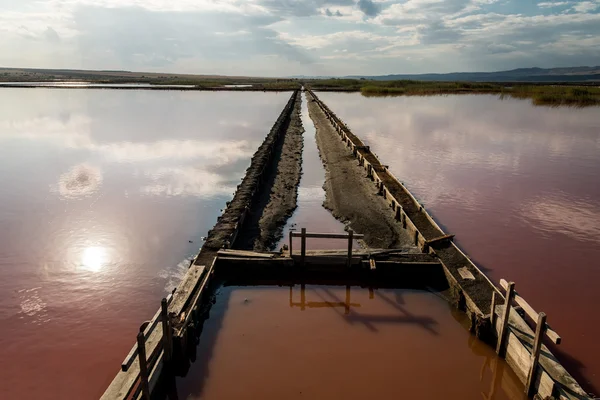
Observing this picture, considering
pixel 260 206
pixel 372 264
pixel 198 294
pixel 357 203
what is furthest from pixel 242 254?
pixel 357 203

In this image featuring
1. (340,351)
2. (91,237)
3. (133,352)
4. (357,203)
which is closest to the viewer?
(133,352)

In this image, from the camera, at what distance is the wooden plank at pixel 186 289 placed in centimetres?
752

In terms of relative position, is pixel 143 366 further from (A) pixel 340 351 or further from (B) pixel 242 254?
(B) pixel 242 254

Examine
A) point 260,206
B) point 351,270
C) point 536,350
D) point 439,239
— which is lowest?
point 351,270

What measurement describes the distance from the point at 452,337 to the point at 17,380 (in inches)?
292

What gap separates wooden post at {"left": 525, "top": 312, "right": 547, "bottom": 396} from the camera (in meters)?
5.69

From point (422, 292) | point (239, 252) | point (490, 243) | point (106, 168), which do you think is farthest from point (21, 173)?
point (490, 243)

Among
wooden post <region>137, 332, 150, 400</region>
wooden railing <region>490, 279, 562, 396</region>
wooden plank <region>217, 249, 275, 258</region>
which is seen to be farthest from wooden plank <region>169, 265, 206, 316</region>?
wooden railing <region>490, 279, 562, 396</region>

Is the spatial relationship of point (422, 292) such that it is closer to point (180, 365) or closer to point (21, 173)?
point (180, 365)

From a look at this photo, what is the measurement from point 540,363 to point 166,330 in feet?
18.7

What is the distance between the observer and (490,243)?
37.2 feet

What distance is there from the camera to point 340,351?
23.9 feet

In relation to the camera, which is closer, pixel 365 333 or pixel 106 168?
pixel 365 333

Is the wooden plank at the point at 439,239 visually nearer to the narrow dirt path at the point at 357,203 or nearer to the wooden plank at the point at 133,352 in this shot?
the narrow dirt path at the point at 357,203
